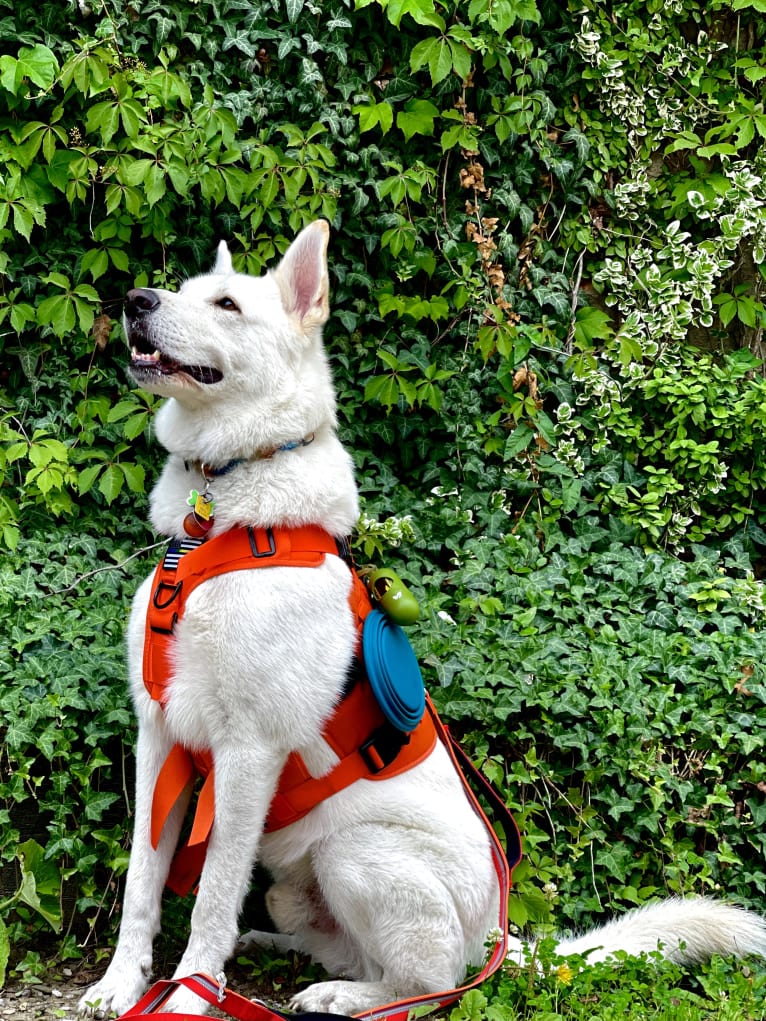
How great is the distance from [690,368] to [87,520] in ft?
10.4

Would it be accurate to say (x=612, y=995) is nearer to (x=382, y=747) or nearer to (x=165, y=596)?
(x=382, y=747)

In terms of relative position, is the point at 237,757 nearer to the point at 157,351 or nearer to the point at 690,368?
the point at 157,351

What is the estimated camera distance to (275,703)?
9.39 feet

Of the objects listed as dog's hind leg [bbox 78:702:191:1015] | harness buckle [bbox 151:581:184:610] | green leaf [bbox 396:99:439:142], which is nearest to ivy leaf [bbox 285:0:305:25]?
green leaf [bbox 396:99:439:142]

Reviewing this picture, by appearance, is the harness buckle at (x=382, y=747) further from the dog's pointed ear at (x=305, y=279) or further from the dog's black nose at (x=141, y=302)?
the dog's black nose at (x=141, y=302)

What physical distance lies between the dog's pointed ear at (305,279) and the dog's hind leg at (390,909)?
1569mm

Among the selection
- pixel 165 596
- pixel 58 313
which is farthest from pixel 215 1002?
pixel 58 313

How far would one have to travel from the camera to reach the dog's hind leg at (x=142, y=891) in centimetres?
289

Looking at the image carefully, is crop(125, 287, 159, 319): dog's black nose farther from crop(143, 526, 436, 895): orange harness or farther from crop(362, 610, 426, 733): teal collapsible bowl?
crop(362, 610, 426, 733): teal collapsible bowl

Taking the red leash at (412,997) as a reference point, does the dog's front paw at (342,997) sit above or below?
below

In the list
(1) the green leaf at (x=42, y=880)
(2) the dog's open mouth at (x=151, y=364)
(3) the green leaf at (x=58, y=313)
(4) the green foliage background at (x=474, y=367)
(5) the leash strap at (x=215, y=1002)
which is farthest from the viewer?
(3) the green leaf at (x=58, y=313)

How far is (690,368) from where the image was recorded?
17.9 feet

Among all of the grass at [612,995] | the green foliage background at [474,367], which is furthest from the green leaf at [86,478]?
the grass at [612,995]

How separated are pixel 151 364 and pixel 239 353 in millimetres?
263
